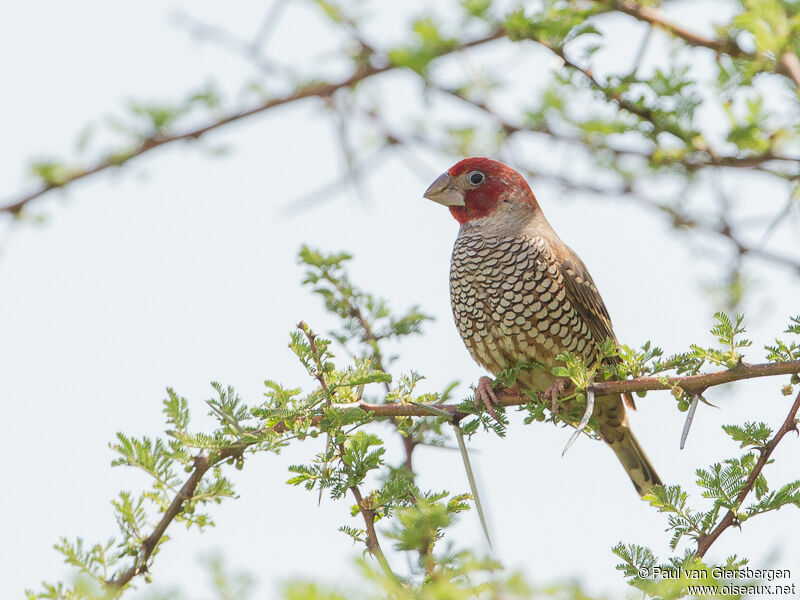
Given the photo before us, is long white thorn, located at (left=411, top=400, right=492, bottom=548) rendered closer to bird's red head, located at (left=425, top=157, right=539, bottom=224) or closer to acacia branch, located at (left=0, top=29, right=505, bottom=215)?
acacia branch, located at (left=0, top=29, right=505, bottom=215)

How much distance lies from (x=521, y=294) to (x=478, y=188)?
3.40ft

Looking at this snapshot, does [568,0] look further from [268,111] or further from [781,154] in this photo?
[268,111]

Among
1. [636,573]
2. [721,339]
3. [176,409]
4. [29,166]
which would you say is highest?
[29,166]

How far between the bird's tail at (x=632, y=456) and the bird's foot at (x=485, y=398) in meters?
1.50

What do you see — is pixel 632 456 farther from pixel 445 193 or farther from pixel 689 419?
pixel 689 419

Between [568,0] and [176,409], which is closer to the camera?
[568,0]

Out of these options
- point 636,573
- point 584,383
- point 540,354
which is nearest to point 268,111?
point 584,383

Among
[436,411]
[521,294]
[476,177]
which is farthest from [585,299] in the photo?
[436,411]

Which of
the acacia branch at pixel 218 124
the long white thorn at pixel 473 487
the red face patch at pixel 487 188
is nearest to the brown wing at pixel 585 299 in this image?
the red face patch at pixel 487 188

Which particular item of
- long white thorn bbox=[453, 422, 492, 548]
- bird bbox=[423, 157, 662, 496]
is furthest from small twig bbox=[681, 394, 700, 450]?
bird bbox=[423, 157, 662, 496]

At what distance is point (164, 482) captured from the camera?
3.21 metres

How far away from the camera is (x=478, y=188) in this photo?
18.8ft

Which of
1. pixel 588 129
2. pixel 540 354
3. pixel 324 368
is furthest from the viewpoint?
pixel 540 354

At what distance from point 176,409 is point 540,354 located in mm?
2480
